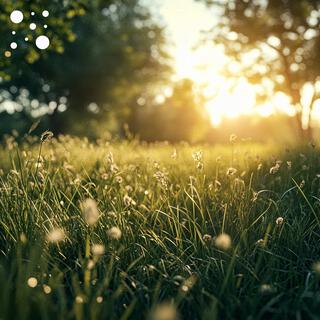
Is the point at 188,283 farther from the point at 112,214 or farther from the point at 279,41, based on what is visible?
the point at 279,41

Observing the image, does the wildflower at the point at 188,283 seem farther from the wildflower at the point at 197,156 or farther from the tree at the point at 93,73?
the tree at the point at 93,73

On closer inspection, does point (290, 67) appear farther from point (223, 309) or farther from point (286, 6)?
point (223, 309)

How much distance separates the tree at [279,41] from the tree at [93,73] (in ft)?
24.7

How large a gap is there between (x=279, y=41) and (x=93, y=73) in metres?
13.8

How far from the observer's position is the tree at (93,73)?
83.8ft

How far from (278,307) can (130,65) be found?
87.6 ft

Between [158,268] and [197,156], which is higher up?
[197,156]

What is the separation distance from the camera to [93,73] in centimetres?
2642

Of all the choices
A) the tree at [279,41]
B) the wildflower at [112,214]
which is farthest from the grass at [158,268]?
the tree at [279,41]

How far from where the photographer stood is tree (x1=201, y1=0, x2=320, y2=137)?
44.2ft

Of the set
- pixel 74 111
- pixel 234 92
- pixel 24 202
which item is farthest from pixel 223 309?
pixel 74 111

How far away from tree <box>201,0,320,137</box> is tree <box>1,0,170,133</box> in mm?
7532

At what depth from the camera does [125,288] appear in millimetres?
2195

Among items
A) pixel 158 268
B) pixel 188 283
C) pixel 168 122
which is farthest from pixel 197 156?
pixel 168 122
